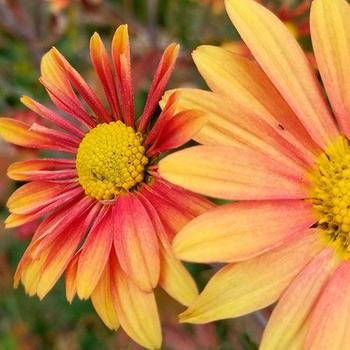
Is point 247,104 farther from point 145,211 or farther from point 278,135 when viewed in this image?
point 145,211

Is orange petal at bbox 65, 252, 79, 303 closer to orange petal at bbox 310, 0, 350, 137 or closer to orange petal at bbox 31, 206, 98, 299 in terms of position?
orange petal at bbox 31, 206, 98, 299

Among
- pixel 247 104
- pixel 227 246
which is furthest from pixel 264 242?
pixel 247 104

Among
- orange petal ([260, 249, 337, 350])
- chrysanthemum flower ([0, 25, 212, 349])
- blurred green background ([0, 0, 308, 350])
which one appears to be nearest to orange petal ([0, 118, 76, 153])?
chrysanthemum flower ([0, 25, 212, 349])

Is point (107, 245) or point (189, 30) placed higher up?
point (189, 30)

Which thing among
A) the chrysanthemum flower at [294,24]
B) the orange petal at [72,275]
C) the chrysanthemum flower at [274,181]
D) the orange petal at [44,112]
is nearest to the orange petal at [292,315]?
the chrysanthemum flower at [274,181]

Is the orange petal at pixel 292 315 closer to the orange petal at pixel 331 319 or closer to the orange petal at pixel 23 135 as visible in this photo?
the orange petal at pixel 331 319

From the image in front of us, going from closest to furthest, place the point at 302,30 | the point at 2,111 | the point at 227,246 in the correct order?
the point at 227,246
the point at 302,30
the point at 2,111
